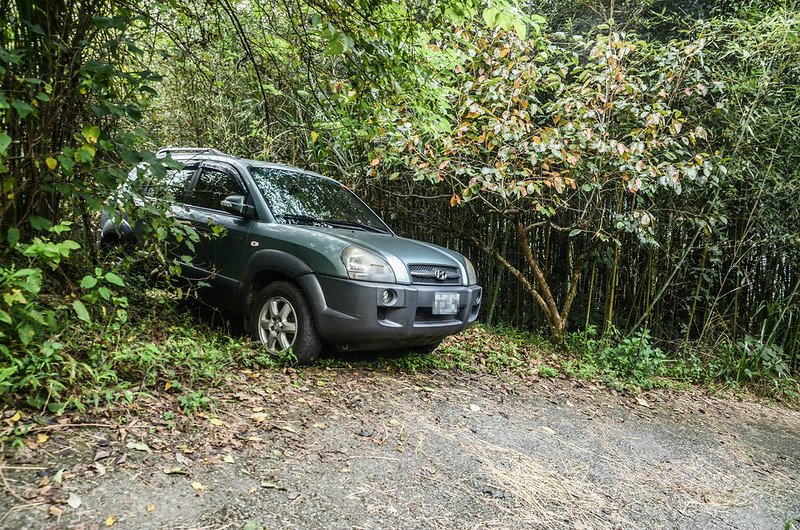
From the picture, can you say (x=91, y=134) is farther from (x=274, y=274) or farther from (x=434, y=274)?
(x=434, y=274)

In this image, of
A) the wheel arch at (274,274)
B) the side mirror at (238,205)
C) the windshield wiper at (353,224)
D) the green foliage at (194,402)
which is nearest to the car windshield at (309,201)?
the windshield wiper at (353,224)

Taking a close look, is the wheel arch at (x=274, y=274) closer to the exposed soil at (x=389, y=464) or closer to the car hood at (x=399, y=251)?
the car hood at (x=399, y=251)

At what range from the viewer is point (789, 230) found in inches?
220

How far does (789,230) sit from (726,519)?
404cm

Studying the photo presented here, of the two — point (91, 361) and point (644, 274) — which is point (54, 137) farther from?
point (644, 274)

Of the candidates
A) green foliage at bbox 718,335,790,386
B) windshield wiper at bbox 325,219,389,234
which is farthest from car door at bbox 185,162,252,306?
green foliage at bbox 718,335,790,386

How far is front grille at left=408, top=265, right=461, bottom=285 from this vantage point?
400 cm

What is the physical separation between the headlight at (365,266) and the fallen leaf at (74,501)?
2.11m

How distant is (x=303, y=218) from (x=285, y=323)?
921mm

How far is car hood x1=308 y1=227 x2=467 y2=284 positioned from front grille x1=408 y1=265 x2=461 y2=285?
35mm

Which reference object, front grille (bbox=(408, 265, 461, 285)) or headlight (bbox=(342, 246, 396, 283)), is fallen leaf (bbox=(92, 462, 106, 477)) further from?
front grille (bbox=(408, 265, 461, 285))

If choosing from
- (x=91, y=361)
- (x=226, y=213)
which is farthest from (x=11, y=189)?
(x=226, y=213)

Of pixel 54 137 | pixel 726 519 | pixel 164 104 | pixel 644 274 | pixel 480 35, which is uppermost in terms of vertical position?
pixel 480 35

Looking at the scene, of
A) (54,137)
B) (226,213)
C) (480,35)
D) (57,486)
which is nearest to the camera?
(57,486)
